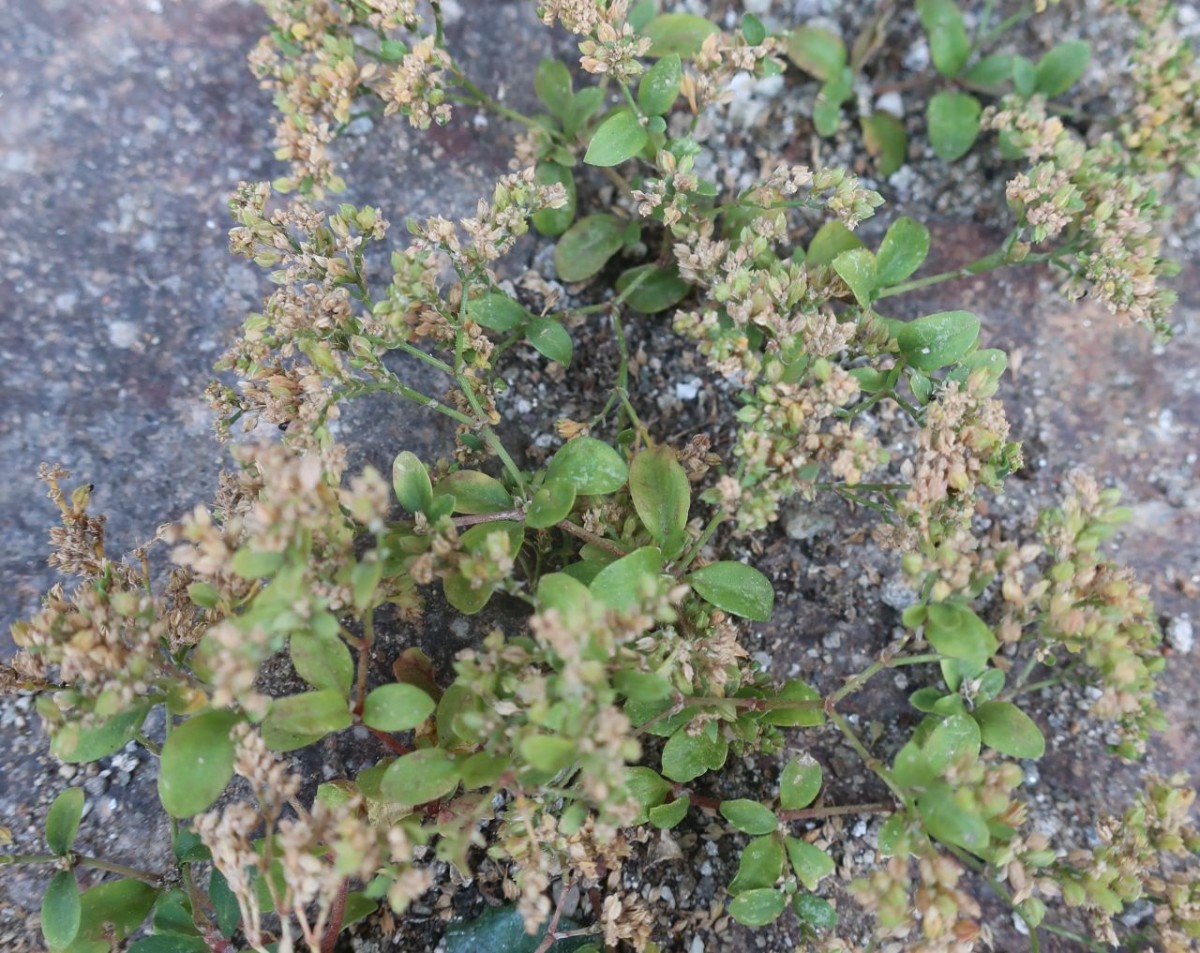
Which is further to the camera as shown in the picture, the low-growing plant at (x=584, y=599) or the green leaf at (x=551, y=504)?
the green leaf at (x=551, y=504)

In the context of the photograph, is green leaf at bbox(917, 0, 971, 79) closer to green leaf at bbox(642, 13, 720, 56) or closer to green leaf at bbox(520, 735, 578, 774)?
green leaf at bbox(642, 13, 720, 56)

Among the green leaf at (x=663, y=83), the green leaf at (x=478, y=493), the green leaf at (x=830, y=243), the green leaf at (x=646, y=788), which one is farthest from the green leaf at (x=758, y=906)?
the green leaf at (x=663, y=83)

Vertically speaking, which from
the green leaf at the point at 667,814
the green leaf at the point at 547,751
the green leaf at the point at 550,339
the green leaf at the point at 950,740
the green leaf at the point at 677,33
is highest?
the green leaf at the point at 677,33

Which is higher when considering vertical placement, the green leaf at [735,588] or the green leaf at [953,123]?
the green leaf at [953,123]

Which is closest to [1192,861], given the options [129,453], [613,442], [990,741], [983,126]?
[990,741]

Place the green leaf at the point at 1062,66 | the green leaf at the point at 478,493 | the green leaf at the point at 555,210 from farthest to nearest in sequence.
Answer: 1. the green leaf at the point at 1062,66
2. the green leaf at the point at 555,210
3. the green leaf at the point at 478,493

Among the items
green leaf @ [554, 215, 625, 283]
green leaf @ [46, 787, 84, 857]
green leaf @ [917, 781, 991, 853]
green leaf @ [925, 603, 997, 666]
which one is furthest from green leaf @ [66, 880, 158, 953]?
green leaf @ [554, 215, 625, 283]

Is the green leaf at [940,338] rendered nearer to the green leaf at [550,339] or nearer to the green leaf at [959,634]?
the green leaf at [959,634]
